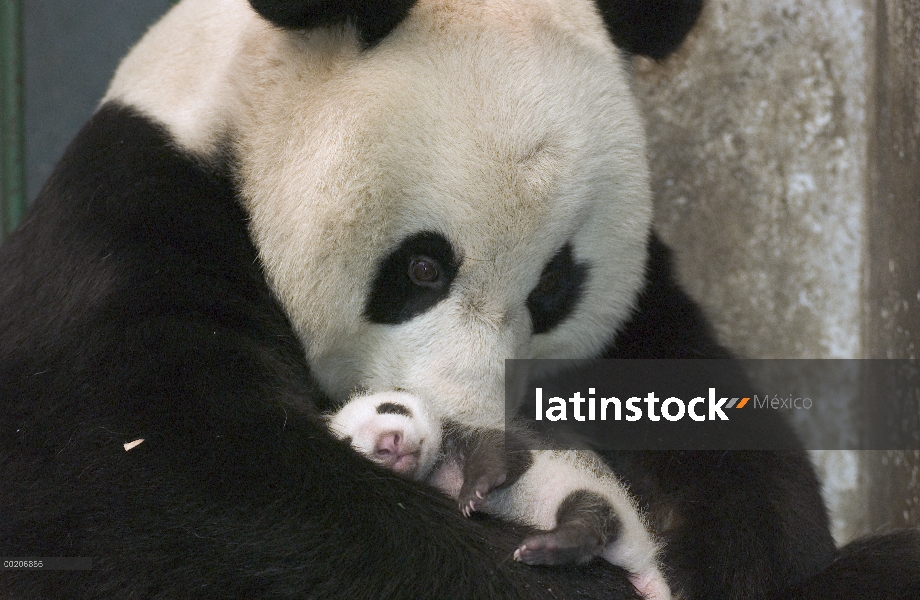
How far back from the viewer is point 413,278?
7.11 ft

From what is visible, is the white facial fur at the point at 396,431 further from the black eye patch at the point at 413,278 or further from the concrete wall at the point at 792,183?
the concrete wall at the point at 792,183

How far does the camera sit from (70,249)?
2.08 metres

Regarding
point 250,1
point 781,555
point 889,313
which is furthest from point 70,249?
point 889,313

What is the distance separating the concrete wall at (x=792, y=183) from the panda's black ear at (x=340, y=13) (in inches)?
45.4

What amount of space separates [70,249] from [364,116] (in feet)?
2.16

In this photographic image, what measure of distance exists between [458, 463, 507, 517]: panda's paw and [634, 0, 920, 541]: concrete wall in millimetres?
1432

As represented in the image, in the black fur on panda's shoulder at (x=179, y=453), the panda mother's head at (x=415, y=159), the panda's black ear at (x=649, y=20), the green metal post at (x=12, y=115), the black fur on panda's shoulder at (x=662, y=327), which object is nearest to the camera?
the black fur on panda's shoulder at (x=179, y=453)

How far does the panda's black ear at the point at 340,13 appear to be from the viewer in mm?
1947

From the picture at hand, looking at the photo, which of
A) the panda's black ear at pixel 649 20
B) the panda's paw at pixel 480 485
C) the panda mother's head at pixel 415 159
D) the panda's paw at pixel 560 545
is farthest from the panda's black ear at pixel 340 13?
the panda's paw at pixel 560 545

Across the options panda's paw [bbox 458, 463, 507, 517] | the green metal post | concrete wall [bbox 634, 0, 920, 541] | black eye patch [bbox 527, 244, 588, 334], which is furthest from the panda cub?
the green metal post

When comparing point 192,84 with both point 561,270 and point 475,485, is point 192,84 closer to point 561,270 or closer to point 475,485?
point 561,270

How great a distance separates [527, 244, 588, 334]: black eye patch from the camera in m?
2.28

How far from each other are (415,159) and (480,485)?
674 mm

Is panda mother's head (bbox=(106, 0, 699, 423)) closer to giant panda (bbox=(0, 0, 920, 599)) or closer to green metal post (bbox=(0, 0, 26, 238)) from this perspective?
giant panda (bbox=(0, 0, 920, 599))
